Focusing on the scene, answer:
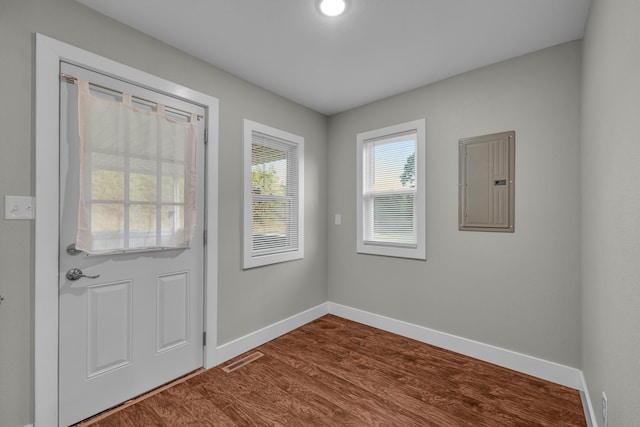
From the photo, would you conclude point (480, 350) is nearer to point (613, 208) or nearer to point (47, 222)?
point (613, 208)

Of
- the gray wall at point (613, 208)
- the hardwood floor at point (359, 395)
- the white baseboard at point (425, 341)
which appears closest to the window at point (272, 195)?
the white baseboard at point (425, 341)

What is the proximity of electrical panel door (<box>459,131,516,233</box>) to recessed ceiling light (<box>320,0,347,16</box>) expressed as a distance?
158cm

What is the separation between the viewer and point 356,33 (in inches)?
82.0

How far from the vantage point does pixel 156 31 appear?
6.73 feet

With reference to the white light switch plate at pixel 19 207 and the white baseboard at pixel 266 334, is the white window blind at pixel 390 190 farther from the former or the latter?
the white light switch plate at pixel 19 207

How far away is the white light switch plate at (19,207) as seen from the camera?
1.54 metres

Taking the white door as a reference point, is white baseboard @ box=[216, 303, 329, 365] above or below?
below

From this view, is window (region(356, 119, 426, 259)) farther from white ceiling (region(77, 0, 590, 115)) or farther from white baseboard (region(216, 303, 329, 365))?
white baseboard (region(216, 303, 329, 365))

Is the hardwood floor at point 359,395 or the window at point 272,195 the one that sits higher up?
the window at point 272,195

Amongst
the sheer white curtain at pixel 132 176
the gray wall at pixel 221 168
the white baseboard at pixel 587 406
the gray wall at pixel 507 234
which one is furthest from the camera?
the gray wall at pixel 507 234

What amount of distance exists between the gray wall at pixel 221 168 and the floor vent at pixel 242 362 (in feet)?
0.72

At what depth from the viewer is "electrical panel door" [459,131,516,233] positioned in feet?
7.94

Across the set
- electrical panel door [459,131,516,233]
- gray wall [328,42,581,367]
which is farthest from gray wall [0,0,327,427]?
electrical panel door [459,131,516,233]

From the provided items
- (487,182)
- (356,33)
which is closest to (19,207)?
(356,33)
